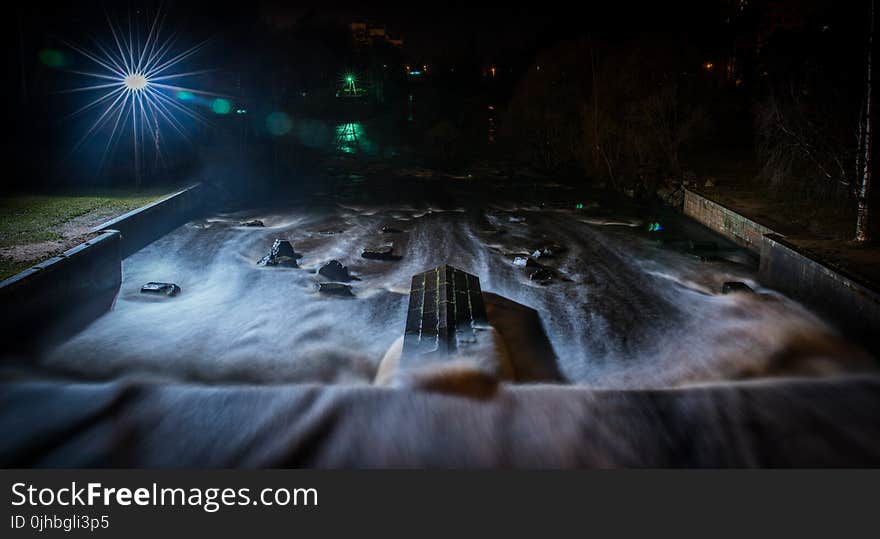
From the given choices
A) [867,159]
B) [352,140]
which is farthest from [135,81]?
[352,140]

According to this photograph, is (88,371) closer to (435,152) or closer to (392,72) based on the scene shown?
(435,152)

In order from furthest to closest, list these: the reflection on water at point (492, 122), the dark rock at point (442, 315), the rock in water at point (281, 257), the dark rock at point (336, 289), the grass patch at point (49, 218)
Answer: the reflection on water at point (492, 122) < the rock in water at point (281, 257) < the dark rock at point (336, 289) < the grass patch at point (49, 218) < the dark rock at point (442, 315)

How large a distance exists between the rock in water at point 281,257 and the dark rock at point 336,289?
2.25 m

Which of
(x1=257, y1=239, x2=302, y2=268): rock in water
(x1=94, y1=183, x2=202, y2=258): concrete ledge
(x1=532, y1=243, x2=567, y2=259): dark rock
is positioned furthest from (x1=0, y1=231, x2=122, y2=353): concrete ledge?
(x1=532, y1=243, x2=567, y2=259): dark rock

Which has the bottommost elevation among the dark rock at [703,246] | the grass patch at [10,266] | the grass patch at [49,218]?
the dark rock at [703,246]

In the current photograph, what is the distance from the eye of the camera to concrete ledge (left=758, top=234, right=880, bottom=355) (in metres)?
8.37

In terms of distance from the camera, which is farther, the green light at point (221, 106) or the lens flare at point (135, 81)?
the green light at point (221, 106)

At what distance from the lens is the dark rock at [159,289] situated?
11.3m

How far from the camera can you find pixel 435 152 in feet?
134

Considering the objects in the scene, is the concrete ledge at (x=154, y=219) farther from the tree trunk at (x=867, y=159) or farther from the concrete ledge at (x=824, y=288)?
the tree trunk at (x=867, y=159)

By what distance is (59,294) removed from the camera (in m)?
9.59

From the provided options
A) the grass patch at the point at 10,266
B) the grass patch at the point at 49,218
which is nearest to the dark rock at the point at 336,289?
the grass patch at the point at 49,218

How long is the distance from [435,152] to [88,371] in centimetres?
3453

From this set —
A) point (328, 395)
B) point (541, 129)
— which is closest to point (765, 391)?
point (328, 395)
